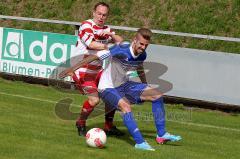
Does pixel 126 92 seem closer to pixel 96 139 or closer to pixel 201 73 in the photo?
pixel 96 139

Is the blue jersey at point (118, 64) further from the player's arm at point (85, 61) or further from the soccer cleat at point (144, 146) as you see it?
the soccer cleat at point (144, 146)

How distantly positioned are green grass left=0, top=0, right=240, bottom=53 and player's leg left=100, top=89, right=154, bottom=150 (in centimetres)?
1117

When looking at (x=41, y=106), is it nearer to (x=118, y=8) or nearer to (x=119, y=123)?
(x=119, y=123)

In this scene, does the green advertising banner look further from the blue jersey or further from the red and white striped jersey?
the blue jersey

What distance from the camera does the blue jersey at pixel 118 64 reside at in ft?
32.4

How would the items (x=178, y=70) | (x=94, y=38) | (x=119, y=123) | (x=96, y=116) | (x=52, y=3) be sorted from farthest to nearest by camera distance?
(x=52, y=3) < (x=178, y=70) < (x=96, y=116) < (x=119, y=123) < (x=94, y=38)

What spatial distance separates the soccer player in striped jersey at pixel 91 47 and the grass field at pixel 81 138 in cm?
54

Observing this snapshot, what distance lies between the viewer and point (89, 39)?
33.6ft

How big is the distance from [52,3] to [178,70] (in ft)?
36.7

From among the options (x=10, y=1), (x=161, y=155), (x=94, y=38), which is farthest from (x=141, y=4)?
(x=161, y=155)

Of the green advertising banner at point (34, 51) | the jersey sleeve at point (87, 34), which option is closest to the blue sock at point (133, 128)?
the jersey sleeve at point (87, 34)

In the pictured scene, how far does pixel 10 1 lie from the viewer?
27.6 metres

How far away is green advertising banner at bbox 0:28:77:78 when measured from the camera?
60.3ft

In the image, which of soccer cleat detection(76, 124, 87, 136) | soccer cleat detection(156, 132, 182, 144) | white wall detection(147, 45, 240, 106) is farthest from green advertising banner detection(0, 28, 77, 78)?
soccer cleat detection(156, 132, 182, 144)
